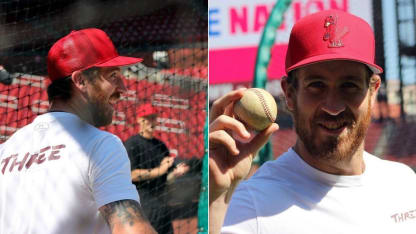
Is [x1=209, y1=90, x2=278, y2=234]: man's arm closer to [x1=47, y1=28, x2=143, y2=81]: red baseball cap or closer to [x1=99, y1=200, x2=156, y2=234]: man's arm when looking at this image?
[x1=99, y1=200, x2=156, y2=234]: man's arm

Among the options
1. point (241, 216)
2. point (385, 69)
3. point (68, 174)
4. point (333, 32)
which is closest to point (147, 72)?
point (385, 69)

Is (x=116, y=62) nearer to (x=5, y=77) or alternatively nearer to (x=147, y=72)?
(x=5, y=77)

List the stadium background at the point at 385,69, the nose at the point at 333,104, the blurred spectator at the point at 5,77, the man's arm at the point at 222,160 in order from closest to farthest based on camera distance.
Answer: the man's arm at the point at 222,160
the nose at the point at 333,104
the blurred spectator at the point at 5,77
the stadium background at the point at 385,69

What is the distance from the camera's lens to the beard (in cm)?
124

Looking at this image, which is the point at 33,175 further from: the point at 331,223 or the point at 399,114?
the point at 399,114

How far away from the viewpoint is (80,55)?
4.98 ft

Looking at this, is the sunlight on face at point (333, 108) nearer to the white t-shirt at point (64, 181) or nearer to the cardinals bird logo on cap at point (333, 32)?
the cardinals bird logo on cap at point (333, 32)

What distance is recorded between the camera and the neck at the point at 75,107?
1.44 meters

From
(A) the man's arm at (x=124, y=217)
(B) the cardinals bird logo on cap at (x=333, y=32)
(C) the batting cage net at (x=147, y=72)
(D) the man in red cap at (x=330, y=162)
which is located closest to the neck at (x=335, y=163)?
(D) the man in red cap at (x=330, y=162)

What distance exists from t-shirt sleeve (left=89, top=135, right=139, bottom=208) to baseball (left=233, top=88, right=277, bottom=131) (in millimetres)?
325

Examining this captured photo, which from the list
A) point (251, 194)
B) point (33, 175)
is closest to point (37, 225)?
point (33, 175)

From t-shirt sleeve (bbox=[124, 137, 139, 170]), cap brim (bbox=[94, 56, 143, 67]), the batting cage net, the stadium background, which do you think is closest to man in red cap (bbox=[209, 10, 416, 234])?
cap brim (bbox=[94, 56, 143, 67])

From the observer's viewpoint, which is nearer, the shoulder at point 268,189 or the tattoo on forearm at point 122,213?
the shoulder at point 268,189

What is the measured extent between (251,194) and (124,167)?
0.35 meters
